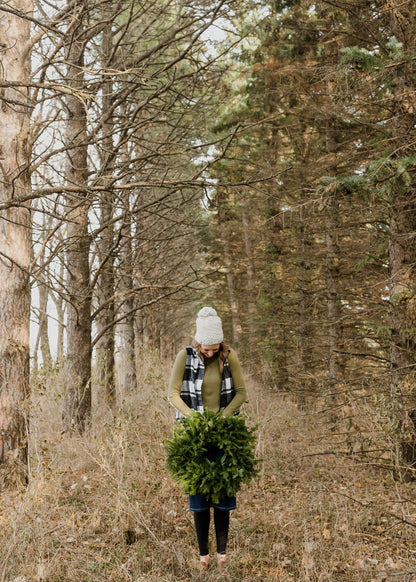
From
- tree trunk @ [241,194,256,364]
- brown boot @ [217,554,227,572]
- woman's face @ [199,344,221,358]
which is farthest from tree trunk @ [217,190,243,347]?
brown boot @ [217,554,227,572]

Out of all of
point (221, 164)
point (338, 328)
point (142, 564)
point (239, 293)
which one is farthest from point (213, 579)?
point (239, 293)

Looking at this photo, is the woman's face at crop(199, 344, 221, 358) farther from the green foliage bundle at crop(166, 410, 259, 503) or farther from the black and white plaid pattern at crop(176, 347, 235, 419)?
the green foliage bundle at crop(166, 410, 259, 503)

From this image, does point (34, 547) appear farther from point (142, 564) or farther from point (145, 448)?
point (145, 448)

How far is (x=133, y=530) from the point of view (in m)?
4.18

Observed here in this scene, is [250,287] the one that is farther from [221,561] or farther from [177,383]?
[221,561]

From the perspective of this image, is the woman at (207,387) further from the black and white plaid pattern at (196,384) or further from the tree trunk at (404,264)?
the tree trunk at (404,264)

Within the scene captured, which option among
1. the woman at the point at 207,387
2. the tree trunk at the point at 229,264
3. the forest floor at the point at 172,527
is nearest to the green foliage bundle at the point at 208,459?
the woman at the point at 207,387

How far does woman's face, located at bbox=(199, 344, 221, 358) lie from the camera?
12.6 feet

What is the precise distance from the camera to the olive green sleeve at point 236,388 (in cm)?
387

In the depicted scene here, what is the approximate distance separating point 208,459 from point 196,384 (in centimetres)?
60

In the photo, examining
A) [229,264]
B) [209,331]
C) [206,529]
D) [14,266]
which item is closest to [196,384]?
[209,331]

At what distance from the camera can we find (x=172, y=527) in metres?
4.46

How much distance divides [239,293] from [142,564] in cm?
1695

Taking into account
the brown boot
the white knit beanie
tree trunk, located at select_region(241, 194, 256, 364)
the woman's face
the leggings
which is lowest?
the brown boot
